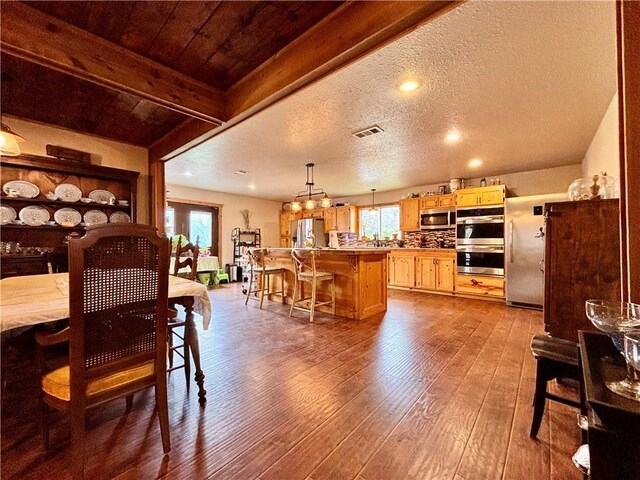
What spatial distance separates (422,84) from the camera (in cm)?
232

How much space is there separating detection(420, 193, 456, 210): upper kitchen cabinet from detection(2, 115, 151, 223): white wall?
528 cm

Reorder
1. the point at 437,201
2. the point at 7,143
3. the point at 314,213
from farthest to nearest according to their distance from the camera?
the point at 314,213 → the point at 437,201 → the point at 7,143

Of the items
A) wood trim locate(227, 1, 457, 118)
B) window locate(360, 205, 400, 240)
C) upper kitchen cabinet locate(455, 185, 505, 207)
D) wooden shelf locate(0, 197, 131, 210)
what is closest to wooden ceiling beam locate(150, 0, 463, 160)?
wood trim locate(227, 1, 457, 118)

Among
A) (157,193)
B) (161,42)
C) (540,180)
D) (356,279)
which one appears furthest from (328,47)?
(540,180)

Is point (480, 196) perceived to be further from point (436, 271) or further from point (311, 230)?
point (311, 230)

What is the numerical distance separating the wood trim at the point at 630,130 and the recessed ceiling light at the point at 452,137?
2434 mm

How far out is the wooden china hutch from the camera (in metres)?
2.66

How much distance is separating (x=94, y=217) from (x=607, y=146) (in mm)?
5856

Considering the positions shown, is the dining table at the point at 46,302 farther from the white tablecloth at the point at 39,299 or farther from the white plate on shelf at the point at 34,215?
the white plate on shelf at the point at 34,215

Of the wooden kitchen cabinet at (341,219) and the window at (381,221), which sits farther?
the wooden kitchen cabinet at (341,219)

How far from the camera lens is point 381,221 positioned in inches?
292

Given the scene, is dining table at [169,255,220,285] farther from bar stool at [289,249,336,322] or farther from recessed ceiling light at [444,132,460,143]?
recessed ceiling light at [444,132,460,143]

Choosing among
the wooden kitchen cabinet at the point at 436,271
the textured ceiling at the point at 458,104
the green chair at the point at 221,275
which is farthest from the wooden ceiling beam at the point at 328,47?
the green chair at the point at 221,275

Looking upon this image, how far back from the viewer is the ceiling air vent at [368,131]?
3.20m
